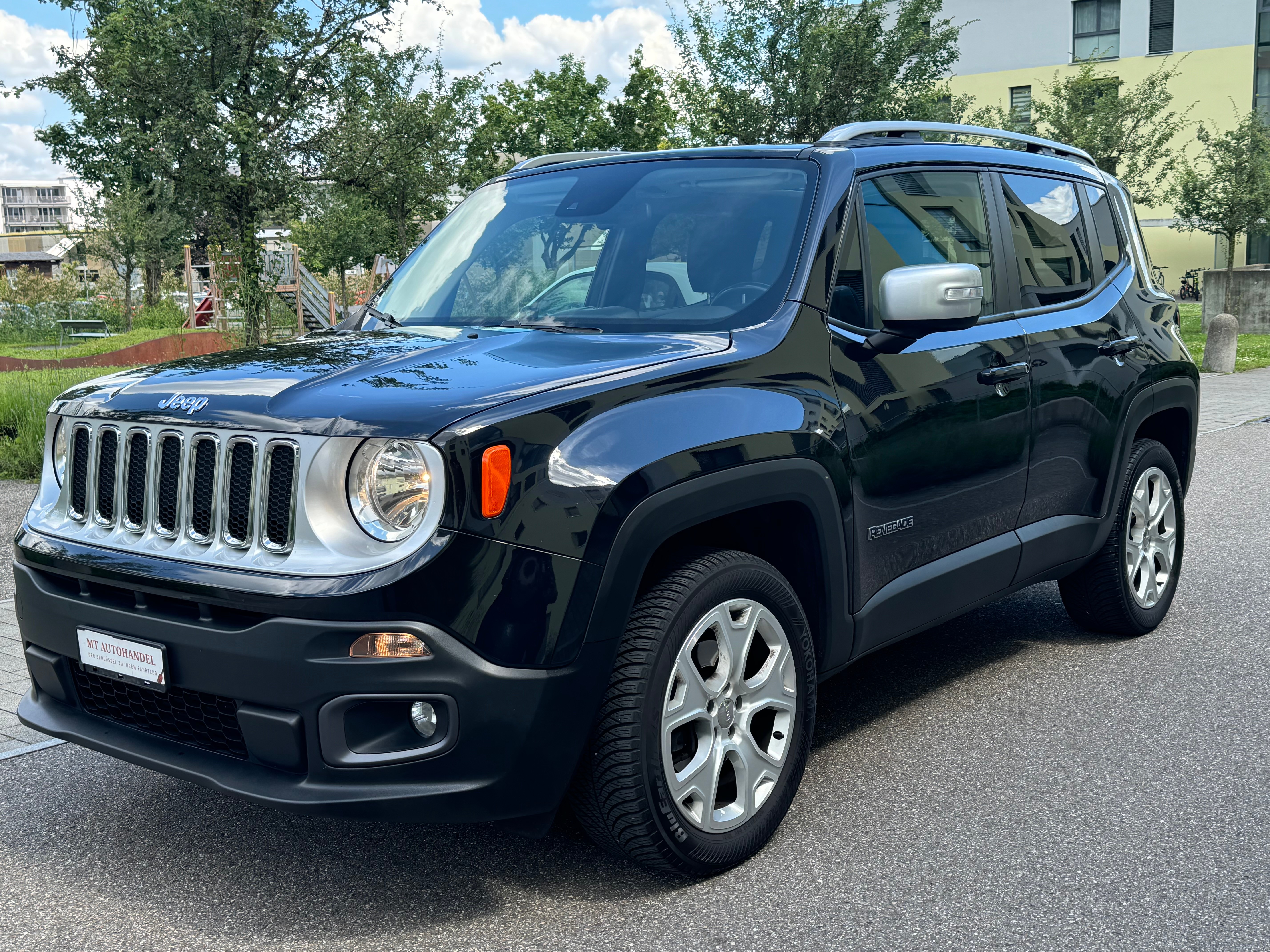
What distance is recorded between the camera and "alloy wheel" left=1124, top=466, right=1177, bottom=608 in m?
5.23

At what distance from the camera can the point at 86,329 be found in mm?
30516

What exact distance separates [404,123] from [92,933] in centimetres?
1879

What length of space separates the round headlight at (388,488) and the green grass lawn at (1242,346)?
15.4m

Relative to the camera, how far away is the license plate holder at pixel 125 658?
2.89m

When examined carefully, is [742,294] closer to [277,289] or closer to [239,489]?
[239,489]

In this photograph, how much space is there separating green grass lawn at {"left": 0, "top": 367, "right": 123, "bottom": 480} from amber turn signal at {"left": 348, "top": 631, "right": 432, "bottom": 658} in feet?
23.8

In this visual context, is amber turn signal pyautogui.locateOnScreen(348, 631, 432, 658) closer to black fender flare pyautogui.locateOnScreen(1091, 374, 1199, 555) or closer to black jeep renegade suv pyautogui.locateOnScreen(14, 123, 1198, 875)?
black jeep renegade suv pyautogui.locateOnScreen(14, 123, 1198, 875)

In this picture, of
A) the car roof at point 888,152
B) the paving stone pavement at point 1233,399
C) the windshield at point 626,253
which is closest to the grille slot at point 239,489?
the windshield at point 626,253

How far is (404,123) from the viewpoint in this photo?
798 inches

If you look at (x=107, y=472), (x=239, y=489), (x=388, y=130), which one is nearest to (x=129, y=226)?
(x=388, y=130)

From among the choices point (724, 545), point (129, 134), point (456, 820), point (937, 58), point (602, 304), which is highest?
point (937, 58)

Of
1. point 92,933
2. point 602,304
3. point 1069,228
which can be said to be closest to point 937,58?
point 1069,228

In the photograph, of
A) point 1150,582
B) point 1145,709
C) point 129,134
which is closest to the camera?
point 1145,709

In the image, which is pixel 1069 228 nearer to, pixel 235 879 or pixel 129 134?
pixel 235 879
